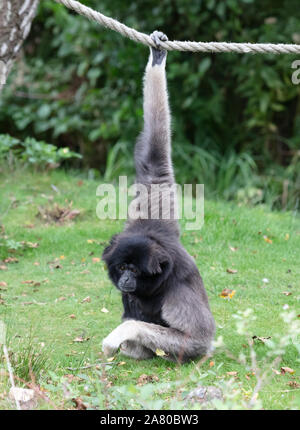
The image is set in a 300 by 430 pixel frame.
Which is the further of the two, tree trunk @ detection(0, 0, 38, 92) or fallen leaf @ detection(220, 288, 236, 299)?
fallen leaf @ detection(220, 288, 236, 299)

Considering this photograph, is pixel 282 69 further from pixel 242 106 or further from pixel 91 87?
pixel 91 87

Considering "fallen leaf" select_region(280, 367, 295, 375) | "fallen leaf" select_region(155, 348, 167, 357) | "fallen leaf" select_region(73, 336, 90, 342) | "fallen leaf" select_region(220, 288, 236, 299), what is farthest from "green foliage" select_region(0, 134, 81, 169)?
"fallen leaf" select_region(280, 367, 295, 375)

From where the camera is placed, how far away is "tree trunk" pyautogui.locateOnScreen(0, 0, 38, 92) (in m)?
5.23

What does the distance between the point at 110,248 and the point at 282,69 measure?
9033 millimetres

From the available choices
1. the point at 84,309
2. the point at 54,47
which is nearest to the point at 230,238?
the point at 84,309

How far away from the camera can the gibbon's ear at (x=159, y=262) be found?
5.35m

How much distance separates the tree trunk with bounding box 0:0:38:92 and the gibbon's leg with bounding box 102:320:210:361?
243cm

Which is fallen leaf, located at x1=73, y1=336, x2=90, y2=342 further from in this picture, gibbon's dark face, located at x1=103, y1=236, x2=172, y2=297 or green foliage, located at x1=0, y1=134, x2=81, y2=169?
green foliage, located at x1=0, y1=134, x2=81, y2=169

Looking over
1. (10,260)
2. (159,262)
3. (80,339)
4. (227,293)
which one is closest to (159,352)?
(159,262)

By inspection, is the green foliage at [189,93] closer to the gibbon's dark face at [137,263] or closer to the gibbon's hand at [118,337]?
the gibbon's dark face at [137,263]

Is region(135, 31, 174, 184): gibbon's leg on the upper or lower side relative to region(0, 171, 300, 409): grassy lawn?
upper

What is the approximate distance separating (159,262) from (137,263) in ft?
0.65

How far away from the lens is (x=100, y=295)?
24.6 feet

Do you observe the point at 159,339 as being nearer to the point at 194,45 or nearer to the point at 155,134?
the point at 155,134
